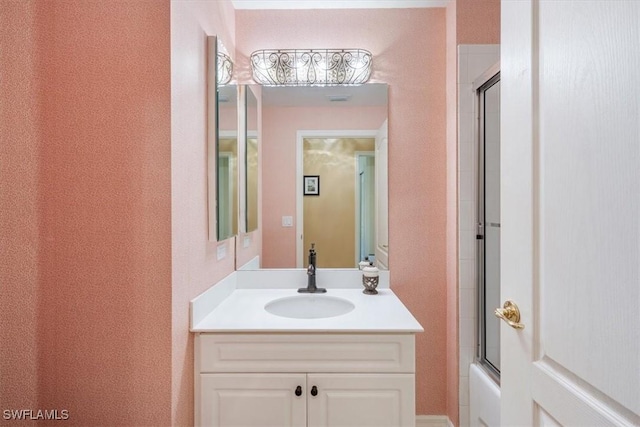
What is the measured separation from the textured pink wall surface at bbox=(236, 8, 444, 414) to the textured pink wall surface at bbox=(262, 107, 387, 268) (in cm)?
31

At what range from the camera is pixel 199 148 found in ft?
4.70

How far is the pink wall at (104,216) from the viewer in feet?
3.76

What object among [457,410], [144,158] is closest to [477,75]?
[144,158]

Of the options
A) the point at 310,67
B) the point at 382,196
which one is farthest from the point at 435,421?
the point at 310,67

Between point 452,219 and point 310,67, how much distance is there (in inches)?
45.6

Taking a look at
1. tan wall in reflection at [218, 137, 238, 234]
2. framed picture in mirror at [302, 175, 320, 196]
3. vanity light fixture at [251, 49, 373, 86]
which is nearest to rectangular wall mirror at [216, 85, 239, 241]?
tan wall in reflection at [218, 137, 238, 234]

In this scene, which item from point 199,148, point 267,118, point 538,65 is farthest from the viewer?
point 267,118

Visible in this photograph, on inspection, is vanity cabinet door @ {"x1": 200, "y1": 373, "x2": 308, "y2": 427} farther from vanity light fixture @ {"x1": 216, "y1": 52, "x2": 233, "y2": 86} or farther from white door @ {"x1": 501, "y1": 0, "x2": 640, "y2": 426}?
vanity light fixture @ {"x1": 216, "y1": 52, "x2": 233, "y2": 86}

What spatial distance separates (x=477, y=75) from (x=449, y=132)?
12.3 inches

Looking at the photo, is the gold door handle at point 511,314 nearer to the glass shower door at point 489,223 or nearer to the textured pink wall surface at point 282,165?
the glass shower door at point 489,223

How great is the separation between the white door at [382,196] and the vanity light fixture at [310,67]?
34 centimetres

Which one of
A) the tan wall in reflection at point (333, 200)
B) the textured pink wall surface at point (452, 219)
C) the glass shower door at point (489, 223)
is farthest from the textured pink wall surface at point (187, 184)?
the glass shower door at point (489, 223)

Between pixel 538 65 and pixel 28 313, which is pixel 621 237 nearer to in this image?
pixel 538 65

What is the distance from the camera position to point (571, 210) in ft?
2.39
